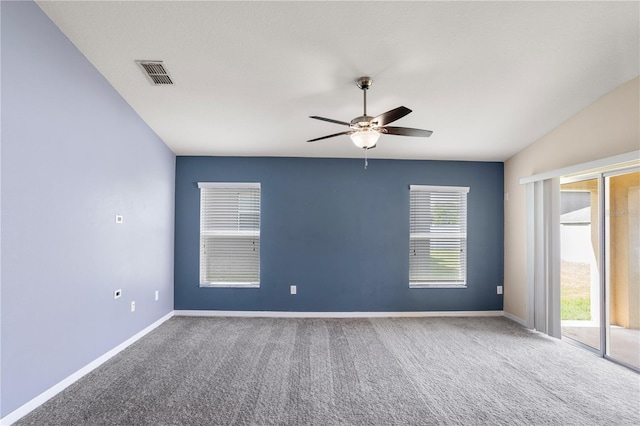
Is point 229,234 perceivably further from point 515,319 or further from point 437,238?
point 515,319

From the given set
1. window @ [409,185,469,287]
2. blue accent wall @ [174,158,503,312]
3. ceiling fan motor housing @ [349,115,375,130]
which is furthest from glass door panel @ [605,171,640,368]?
ceiling fan motor housing @ [349,115,375,130]

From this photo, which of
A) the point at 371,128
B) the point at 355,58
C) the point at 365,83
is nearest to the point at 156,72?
the point at 355,58

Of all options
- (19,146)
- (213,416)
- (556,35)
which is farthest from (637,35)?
(19,146)

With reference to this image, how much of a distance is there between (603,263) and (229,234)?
4616 millimetres

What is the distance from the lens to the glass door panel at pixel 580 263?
361 centimetres

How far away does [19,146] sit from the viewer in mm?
2283

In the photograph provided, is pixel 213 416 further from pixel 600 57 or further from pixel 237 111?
pixel 600 57

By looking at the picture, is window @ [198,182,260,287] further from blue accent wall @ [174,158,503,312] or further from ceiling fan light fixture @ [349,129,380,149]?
ceiling fan light fixture @ [349,129,380,149]

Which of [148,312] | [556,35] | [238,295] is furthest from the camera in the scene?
[238,295]

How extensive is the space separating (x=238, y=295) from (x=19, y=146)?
3162 millimetres

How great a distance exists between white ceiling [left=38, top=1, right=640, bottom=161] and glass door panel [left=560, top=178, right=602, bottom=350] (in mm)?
944

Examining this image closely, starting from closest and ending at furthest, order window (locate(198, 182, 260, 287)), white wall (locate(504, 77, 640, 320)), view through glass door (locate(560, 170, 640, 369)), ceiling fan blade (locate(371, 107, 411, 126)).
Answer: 1. ceiling fan blade (locate(371, 107, 411, 126))
2. white wall (locate(504, 77, 640, 320))
3. view through glass door (locate(560, 170, 640, 369))
4. window (locate(198, 182, 260, 287))

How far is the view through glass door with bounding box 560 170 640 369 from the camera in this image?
10.7 ft

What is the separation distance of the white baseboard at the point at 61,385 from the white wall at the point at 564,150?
16.5ft
